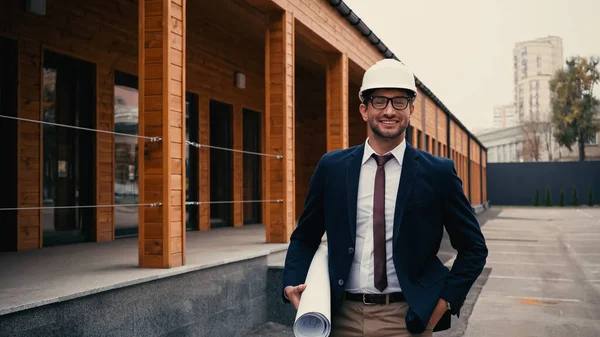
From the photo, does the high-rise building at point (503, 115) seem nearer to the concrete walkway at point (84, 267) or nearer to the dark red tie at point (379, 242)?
the concrete walkway at point (84, 267)

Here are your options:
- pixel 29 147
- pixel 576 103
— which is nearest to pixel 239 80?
pixel 29 147

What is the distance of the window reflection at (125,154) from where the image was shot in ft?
29.0

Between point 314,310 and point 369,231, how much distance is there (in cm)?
40

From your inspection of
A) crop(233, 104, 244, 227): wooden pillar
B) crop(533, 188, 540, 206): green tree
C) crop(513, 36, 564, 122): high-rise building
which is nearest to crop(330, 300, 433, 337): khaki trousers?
crop(233, 104, 244, 227): wooden pillar

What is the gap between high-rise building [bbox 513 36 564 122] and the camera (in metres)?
135

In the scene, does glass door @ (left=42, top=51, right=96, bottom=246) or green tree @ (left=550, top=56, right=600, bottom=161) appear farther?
green tree @ (left=550, top=56, right=600, bottom=161)

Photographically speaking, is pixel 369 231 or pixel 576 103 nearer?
pixel 369 231

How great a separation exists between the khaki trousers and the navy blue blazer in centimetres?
5

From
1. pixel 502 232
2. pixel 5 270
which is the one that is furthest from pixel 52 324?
pixel 502 232

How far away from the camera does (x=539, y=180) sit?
42.4 metres

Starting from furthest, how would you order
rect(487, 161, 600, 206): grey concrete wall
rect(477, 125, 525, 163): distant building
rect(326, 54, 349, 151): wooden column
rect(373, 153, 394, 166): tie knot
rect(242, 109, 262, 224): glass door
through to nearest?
rect(477, 125, 525, 163): distant building → rect(487, 161, 600, 206): grey concrete wall → rect(242, 109, 262, 224): glass door → rect(326, 54, 349, 151): wooden column → rect(373, 153, 394, 166): tie knot

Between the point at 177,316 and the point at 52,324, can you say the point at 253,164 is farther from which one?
the point at 52,324

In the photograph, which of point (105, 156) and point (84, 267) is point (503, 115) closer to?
point (105, 156)

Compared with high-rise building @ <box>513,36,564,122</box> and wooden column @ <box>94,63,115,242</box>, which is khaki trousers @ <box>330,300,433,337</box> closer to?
wooden column @ <box>94,63,115,242</box>
